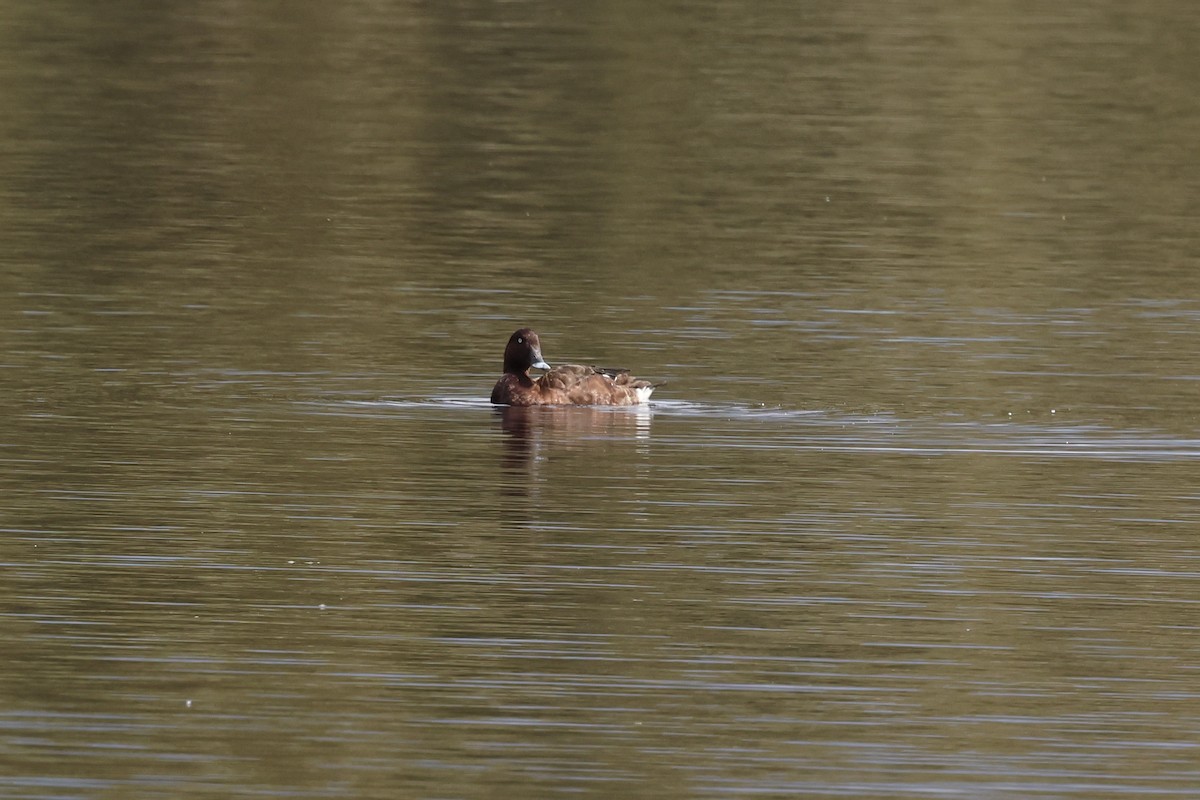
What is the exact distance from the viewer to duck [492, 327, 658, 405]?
2208 centimetres

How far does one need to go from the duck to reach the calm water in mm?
238

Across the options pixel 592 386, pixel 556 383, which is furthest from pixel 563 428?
pixel 556 383

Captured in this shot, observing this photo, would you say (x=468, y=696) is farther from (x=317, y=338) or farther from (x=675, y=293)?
(x=675, y=293)

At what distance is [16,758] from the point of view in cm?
1182

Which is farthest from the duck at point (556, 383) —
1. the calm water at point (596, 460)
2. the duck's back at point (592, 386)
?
the calm water at point (596, 460)

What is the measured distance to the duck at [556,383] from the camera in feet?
72.4

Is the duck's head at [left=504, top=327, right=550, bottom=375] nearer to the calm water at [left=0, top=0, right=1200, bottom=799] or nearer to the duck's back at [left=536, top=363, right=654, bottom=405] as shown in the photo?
the duck's back at [left=536, top=363, right=654, bottom=405]

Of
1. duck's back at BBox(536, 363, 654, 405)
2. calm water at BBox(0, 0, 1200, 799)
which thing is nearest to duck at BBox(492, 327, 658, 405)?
duck's back at BBox(536, 363, 654, 405)

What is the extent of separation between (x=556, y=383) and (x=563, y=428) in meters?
0.79

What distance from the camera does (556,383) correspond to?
22.5m

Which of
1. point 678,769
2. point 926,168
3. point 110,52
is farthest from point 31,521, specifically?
point 110,52

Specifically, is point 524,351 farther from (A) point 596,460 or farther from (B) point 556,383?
(A) point 596,460

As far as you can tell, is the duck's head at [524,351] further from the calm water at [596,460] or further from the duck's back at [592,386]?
the calm water at [596,460]

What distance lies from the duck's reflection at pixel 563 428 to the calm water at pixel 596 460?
2.6 inches
